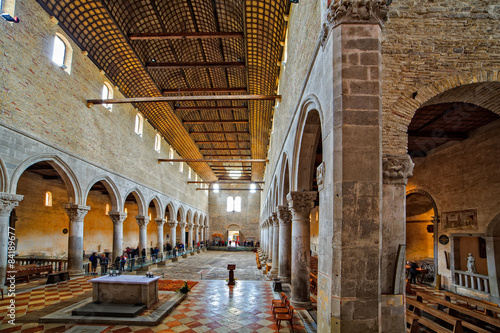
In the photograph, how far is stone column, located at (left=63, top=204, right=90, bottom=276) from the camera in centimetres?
1420

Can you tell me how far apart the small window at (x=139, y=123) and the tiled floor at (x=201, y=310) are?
10.3m

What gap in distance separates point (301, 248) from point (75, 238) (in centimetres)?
1023

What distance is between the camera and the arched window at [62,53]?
1280 centimetres

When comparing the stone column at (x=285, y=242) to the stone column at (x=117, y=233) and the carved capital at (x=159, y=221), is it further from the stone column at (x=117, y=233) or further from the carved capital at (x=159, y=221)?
the carved capital at (x=159, y=221)

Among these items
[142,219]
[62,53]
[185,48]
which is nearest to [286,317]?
[62,53]

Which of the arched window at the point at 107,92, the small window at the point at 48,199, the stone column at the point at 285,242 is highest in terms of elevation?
the arched window at the point at 107,92

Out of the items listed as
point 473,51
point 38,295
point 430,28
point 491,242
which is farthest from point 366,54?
point 38,295

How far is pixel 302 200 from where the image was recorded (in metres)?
9.94

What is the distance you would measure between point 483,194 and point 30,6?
17.3 m

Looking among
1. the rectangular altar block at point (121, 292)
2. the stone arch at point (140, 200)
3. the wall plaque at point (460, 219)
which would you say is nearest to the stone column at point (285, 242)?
the rectangular altar block at point (121, 292)

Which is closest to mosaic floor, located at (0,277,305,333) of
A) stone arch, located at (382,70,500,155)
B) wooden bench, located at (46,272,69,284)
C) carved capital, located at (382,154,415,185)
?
wooden bench, located at (46,272,69,284)

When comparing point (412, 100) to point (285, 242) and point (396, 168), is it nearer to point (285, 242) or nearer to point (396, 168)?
point (396, 168)

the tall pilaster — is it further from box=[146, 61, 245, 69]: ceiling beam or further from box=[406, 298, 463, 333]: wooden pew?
box=[146, 61, 245, 69]: ceiling beam

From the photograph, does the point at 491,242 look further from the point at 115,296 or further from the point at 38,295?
the point at 38,295
